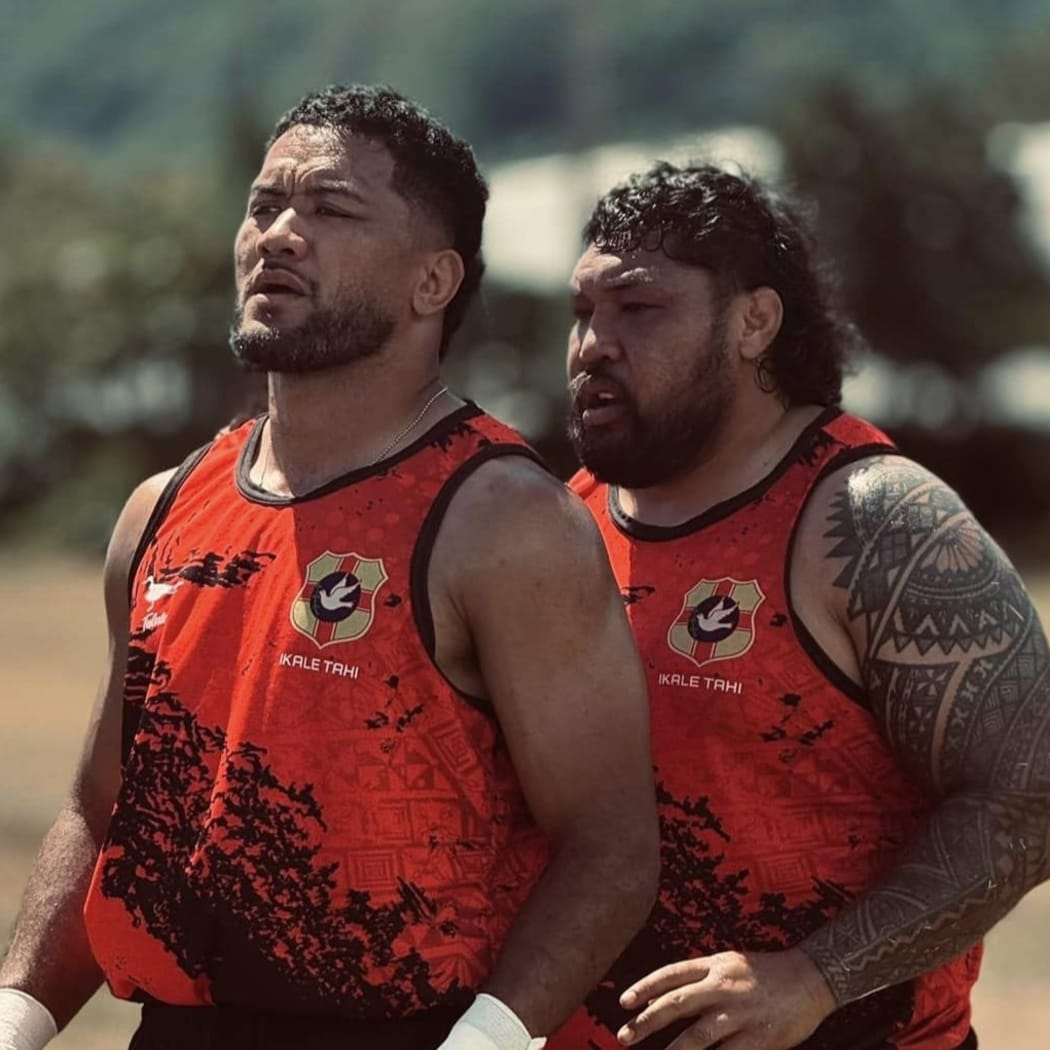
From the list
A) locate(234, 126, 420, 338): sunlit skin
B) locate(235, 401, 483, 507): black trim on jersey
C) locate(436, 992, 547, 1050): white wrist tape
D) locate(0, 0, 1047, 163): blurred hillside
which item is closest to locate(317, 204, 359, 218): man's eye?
locate(234, 126, 420, 338): sunlit skin

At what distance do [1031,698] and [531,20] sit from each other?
618 feet

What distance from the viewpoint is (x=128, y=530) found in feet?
12.8

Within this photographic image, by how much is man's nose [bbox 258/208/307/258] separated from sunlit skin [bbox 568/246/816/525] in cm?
72

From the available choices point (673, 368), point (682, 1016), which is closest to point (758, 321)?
point (673, 368)

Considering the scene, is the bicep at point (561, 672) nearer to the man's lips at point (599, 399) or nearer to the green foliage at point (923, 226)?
the man's lips at point (599, 399)

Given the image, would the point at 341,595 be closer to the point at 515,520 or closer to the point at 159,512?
the point at 515,520

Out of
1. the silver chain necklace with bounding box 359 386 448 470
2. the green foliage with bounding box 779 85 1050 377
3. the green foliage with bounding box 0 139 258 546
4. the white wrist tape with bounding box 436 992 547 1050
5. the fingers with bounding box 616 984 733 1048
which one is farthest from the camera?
the green foliage with bounding box 0 139 258 546

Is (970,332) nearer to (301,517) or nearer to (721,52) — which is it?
(301,517)

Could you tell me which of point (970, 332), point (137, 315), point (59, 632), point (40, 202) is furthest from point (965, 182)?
point (40, 202)

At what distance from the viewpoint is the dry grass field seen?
8.60 metres

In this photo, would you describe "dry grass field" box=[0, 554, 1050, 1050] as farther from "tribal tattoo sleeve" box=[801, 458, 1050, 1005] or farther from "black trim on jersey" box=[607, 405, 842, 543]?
"tribal tattoo sleeve" box=[801, 458, 1050, 1005]

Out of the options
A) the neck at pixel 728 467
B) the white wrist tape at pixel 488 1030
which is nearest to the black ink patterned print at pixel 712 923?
the neck at pixel 728 467

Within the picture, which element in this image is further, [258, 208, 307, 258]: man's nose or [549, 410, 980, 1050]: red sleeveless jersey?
[549, 410, 980, 1050]: red sleeveless jersey

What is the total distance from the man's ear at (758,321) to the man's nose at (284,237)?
3.24 feet
